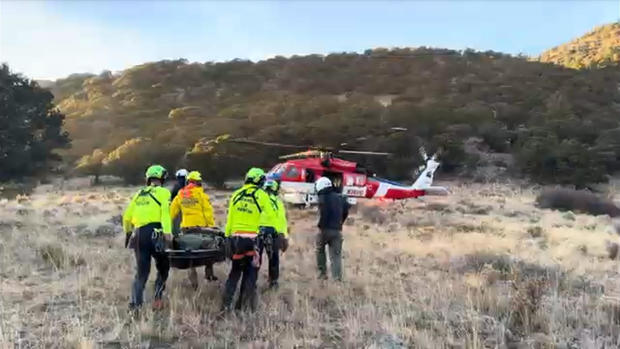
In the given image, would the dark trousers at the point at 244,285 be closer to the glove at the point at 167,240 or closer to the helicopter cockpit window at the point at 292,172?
the glove at the point at 167,240

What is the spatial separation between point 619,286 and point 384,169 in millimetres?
34026

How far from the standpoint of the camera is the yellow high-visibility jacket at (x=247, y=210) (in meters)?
7.74

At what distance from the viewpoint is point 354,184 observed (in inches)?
890

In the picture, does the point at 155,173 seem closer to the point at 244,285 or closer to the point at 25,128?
the point at 244,285

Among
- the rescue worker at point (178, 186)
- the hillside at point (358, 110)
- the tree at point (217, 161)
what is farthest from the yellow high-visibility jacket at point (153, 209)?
the hillside at point (358, 110)

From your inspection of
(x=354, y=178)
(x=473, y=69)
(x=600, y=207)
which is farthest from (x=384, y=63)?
(x=354, y=178)

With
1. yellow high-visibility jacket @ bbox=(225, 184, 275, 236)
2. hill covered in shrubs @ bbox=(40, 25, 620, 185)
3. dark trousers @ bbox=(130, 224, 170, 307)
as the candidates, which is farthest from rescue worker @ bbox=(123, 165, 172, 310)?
hill covered in shrubs @ bbox=(40, 25, 620, 185)

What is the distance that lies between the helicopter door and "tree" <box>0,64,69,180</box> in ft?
32.8

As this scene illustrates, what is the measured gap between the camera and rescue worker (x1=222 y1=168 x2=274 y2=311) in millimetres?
7680

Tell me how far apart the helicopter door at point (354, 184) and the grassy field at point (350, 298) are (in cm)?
603

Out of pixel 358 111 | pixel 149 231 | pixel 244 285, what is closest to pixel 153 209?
pixel 149 231

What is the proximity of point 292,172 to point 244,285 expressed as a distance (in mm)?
14936

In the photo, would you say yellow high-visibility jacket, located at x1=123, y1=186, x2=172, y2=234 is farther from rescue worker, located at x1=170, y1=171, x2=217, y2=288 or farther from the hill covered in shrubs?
the hill covered in shrubs

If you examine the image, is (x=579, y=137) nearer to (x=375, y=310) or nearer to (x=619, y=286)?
(x=619, y=286)
